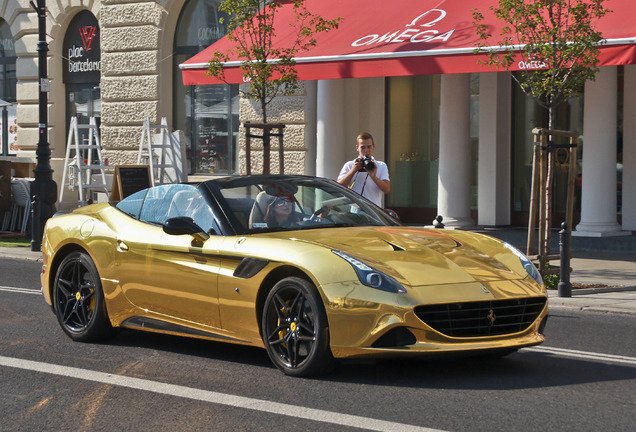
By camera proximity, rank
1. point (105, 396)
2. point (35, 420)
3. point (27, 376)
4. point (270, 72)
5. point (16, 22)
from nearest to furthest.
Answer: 1. point (35, 420)
2. point (105, 396)
3. point (27, 376)
4. point (270, 72)
5. point (16, 22)

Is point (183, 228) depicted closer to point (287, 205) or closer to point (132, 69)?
point (287, 205)

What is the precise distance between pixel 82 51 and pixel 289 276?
790 inches

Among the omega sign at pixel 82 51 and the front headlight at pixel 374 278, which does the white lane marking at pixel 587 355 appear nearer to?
the front headlight at pixel 374 278

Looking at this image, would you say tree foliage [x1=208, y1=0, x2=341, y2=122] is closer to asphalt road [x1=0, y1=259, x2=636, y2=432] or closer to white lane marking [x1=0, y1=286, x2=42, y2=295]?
white lane marking [x1=0, y1=286, x2=42, y2=295]

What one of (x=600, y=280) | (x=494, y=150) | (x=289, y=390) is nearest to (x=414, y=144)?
(x=494, y=150)

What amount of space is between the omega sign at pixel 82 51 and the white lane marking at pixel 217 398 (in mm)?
18600

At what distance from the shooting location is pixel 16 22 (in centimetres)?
2677

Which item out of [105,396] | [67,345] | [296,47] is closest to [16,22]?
[296,47]

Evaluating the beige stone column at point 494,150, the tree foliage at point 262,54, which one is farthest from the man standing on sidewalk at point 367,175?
the beige stone column at point 494,150

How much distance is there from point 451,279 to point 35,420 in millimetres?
2558

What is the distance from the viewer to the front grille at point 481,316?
652 centimetres

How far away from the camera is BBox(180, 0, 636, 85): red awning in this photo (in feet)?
49.0

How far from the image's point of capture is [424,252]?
277 inches

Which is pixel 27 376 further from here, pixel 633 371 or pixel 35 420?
pixel 633 371
